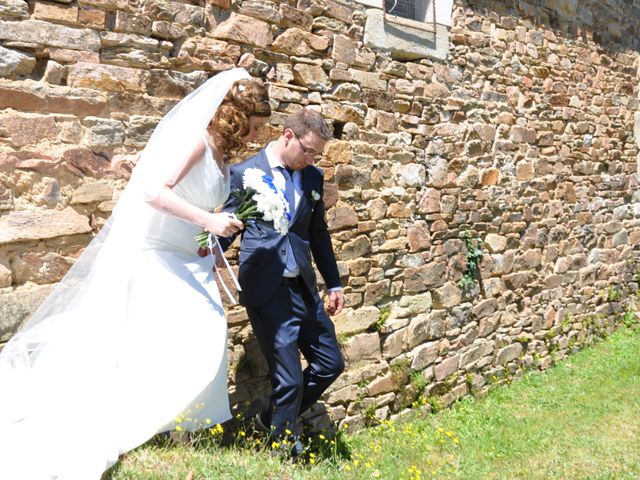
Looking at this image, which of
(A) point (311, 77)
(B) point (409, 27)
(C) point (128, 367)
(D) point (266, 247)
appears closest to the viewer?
(C) point (128, 367)

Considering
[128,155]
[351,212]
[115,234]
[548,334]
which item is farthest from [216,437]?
[548,334]

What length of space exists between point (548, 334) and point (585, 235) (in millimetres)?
1242

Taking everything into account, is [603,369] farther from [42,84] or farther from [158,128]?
[42,84]

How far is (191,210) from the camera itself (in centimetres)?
301

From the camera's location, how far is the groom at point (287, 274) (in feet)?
11.5

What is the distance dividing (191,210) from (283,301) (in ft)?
2.65

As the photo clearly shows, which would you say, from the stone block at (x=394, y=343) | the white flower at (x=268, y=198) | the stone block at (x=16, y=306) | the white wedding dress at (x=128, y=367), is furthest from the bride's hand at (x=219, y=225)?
the stone block at (x=394, y=343)

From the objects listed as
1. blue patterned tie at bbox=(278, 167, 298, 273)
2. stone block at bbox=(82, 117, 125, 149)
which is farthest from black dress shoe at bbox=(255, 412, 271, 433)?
stone block at bbox=(82, 117, 125, 149)

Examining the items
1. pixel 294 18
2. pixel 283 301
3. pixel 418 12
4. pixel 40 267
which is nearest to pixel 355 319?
pixel 283 301

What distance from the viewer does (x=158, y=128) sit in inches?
130

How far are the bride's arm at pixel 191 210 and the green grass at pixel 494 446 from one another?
102cm

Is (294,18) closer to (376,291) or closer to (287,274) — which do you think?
(287,274)

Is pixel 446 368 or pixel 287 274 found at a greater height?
pixel 287 274

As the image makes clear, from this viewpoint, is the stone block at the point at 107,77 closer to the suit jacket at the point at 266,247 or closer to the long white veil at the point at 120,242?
the long white veil at the point at 120,242
